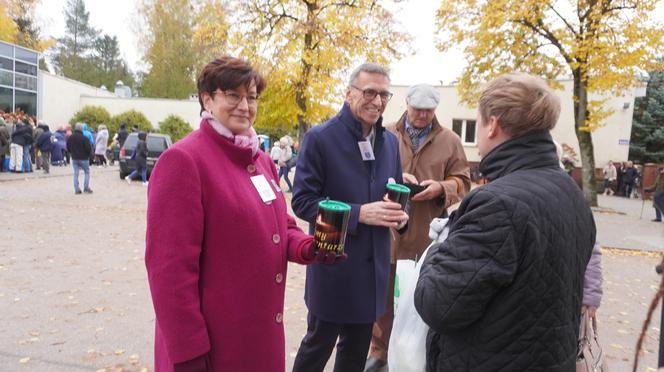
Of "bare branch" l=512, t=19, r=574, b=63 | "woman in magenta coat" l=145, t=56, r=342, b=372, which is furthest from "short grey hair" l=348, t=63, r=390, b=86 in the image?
Answer: "bare branch" l=512, t=19, r=574, b=63

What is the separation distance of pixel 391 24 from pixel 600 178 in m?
18.0

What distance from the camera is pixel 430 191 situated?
3.26 meters

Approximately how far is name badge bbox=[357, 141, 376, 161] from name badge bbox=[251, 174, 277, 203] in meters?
0.82

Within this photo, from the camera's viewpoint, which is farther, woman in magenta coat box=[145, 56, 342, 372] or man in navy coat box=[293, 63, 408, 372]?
man in navy coat box=[293, 63, 408, 372]

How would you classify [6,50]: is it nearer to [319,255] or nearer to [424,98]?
[424,98]

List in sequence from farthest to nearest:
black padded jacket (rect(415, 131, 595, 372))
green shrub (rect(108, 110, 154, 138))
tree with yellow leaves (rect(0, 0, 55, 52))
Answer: green shrub (rect(108, 110, 154, 138)) < tree with yellow leaves (rect(0, 0, 55, 52)) < black padded jacket (rect(415, 131, 595, 372))

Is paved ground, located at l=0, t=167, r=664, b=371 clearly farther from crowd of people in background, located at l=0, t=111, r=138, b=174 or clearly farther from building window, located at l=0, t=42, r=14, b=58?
building window, located at l=0, t=42, r=14, b=58

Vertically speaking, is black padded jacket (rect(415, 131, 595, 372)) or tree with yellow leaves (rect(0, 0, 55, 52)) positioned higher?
tree with yellow leaves (rect(0, 0, 55, 52))

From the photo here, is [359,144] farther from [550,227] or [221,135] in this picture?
[550,227]

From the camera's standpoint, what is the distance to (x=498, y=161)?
1.79m

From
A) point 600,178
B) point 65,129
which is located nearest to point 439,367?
point 65,129

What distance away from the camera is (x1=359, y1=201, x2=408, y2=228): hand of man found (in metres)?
2.36

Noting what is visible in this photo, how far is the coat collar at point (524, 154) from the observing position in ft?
5.71

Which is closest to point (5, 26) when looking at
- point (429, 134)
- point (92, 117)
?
point (92, 117)
